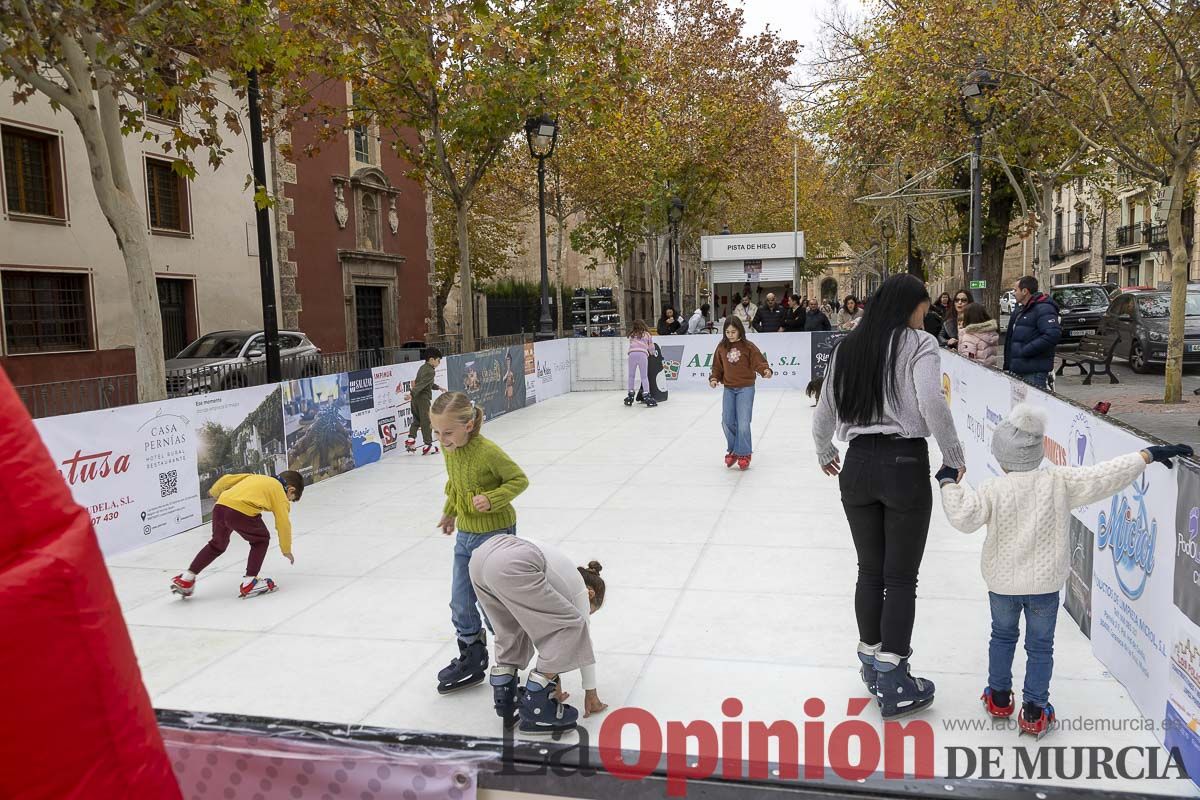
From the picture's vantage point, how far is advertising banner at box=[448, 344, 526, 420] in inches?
609

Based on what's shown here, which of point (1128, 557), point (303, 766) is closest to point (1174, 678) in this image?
point (1128, 557)

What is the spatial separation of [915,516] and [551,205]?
35.5 meters

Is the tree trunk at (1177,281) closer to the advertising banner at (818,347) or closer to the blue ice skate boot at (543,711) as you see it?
the advertising banner at (818,347)

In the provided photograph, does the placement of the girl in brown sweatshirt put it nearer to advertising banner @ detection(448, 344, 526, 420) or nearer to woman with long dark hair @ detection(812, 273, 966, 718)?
advertising banner @ detection(448, 344, 526, 420)

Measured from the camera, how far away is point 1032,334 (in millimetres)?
9273

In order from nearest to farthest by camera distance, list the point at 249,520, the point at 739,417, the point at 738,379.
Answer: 1. the point at 249,520
2. the point at 738,379
3. the point at 739,417

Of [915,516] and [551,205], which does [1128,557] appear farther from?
[551,205]

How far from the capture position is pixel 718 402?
18.5 meters

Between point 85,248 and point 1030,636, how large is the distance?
19.0 m

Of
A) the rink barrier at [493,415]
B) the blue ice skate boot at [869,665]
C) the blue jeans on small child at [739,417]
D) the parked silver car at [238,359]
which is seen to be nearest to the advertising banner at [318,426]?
the rink barrier at [493,415]

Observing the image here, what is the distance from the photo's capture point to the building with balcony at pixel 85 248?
16.9m

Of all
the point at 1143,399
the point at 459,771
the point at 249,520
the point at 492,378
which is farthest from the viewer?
the point at 492,378

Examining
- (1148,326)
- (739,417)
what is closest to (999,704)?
(739,417)

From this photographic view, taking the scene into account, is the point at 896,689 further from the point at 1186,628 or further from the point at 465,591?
the point at 465,591
